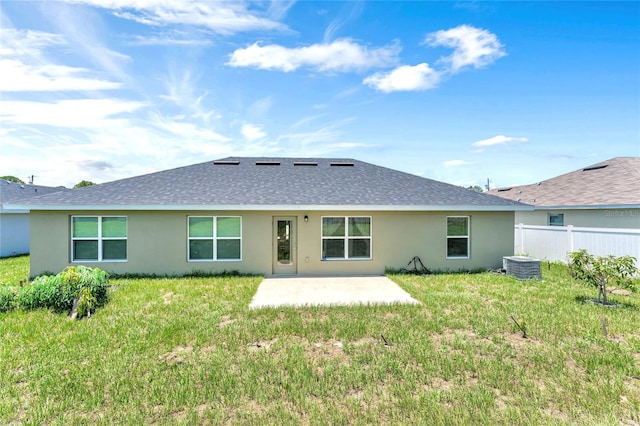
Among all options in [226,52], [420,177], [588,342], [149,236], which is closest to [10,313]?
[149,236]

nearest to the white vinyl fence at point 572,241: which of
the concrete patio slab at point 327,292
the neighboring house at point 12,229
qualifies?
the concrete patio slab at point 327,292

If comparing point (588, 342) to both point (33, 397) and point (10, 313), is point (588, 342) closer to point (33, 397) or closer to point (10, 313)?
point (33, 397)

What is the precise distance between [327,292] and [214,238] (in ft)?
15.8

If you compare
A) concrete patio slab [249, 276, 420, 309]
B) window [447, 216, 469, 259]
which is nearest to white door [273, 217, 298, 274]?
concrete patio slab [249, 276, 420, 309]

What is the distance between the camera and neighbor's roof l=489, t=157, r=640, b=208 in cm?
1283

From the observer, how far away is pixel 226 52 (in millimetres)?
11422

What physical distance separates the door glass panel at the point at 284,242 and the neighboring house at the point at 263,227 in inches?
1.5

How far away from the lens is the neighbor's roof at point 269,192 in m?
10.3

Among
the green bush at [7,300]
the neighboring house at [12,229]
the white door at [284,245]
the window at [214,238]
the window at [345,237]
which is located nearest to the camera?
the green bush at [7,300]

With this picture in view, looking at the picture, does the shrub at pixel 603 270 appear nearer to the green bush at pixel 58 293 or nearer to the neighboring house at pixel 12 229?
the green bush at pixel 58 293

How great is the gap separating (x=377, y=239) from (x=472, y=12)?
29.8 feet

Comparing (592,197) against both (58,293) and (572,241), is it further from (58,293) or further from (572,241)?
(58,293)

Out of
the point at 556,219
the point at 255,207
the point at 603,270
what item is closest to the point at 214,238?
the point at 255,207

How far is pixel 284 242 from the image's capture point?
37.1 ft
